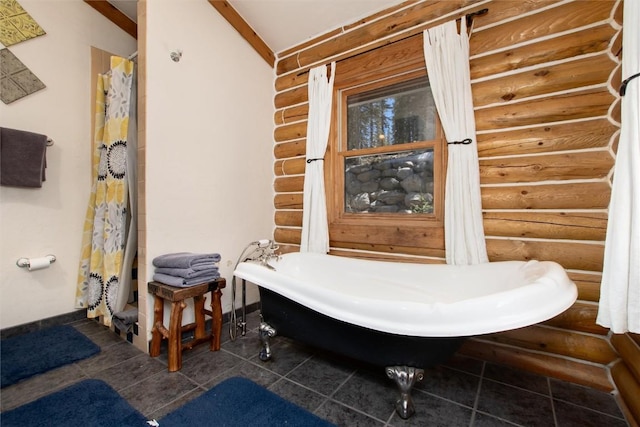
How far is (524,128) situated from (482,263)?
2.82 feet

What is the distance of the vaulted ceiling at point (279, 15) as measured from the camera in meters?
2.15

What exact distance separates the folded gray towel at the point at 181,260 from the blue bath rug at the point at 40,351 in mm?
719

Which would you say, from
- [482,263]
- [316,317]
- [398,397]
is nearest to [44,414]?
[316,317]

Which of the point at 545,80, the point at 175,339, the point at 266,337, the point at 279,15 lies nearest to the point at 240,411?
the point at 266,337

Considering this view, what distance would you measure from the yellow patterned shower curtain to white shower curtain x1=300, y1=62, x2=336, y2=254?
138 centimetres

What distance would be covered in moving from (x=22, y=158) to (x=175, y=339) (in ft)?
5.34

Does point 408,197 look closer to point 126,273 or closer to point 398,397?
point 398,397

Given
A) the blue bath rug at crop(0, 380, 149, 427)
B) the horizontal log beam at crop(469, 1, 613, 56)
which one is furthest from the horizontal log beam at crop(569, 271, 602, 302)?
the blue bath rug at crop(0, 380, 149, 427)

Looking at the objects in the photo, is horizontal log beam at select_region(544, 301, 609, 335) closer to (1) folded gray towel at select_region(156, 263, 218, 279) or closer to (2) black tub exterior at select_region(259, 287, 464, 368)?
(2) black tub exterior at select_region(259, 287, 464, 368)

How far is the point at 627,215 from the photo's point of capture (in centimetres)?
97

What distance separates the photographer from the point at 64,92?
6.84 ft

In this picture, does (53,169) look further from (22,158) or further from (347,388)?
(347,388)

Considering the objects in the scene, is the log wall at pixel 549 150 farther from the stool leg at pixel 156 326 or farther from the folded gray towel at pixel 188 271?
the stool leg at pixel 156 326

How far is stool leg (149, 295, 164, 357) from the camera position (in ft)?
5.57
